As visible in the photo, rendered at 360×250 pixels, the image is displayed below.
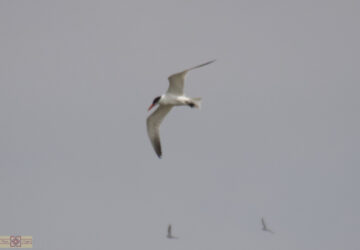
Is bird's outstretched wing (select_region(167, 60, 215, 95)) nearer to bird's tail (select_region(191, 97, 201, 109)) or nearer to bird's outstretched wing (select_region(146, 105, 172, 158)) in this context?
bird's tail (select_region(191, 97, 201, 109))

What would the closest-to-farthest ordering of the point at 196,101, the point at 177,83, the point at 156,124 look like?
1. the point at 177,83
2. the point at 196,101
3. the point at 156,124

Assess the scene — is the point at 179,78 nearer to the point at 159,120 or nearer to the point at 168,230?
the point at 159,120

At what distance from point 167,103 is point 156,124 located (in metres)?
2.21

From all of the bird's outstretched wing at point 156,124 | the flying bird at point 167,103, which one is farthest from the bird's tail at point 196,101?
the bird's outstretched wing at point 156,124

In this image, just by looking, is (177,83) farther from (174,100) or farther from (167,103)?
(167,103)

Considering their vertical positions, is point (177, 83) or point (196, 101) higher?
point (177, 83)

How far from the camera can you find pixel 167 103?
44.8 meters

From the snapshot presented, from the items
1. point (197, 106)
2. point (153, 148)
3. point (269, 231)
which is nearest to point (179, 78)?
point (197, 106)

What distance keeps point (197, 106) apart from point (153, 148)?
3728mm

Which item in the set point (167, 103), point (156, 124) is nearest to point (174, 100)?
point (167, 103)

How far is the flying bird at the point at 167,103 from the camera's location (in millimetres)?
43781

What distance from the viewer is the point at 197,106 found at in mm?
43875

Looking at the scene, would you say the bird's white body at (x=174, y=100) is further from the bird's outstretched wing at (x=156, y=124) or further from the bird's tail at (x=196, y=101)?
the bird's outstretched wing at (x=156, y=124)

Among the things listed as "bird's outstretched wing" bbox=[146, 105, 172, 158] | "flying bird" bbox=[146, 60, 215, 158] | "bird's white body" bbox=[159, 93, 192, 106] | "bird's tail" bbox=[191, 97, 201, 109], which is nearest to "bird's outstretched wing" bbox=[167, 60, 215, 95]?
"flying bird" bbox=[146, 60, 215, 158]
